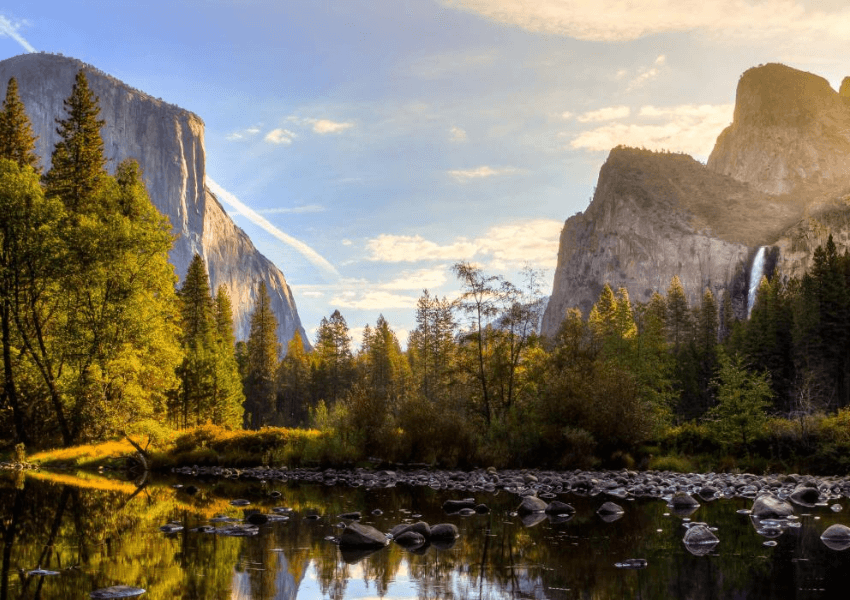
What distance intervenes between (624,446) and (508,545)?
57.3 ft

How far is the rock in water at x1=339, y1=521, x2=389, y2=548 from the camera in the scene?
1047 cm

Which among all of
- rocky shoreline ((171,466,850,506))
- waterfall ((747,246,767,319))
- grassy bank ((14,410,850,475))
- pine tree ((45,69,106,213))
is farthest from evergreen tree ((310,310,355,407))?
waterfall ((747,246,767,319))

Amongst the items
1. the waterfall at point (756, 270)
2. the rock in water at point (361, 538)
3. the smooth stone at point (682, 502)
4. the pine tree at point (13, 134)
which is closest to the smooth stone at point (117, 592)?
the rock in water at point (361, 538)

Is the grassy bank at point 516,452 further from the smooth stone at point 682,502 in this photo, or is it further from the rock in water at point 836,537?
the rock in water at point 836,537

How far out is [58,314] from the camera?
1137 inches

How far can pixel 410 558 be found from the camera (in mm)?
9633

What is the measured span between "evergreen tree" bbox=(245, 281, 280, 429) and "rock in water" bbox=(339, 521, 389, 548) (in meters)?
66.6

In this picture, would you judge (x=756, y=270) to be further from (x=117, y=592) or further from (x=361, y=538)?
(x=117, y=592)

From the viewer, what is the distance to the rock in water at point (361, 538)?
412 inches

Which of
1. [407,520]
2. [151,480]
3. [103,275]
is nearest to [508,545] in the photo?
[407,520]

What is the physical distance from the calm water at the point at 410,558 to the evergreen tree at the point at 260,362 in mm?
61699

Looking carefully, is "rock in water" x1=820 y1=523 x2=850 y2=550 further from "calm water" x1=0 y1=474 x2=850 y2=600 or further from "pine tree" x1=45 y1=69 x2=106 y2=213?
"pine tree" x1=45 y1=69 x2=106 y2=213

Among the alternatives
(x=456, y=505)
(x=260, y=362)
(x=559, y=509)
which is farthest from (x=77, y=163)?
(x=260, y=362)

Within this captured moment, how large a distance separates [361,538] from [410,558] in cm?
117
